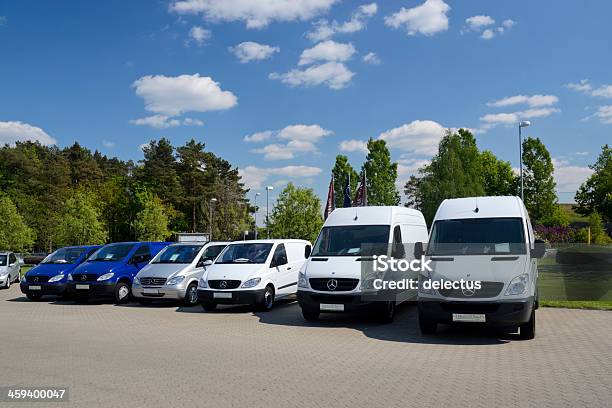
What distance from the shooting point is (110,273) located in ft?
55.6

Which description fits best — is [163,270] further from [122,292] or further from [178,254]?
[122,292]

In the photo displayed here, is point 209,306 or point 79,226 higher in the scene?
point 79,226

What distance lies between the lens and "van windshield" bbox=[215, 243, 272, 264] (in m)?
14.9

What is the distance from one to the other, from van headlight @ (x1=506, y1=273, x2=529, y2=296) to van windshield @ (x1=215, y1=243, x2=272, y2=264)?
698cm

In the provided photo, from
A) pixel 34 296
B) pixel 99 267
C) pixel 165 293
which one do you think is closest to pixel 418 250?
pixel 165 293

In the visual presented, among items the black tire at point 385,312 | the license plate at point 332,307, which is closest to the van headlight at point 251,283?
the license plate at point 332,307

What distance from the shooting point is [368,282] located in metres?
11.6

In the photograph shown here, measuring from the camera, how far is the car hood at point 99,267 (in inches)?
671

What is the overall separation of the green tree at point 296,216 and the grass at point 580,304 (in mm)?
37157

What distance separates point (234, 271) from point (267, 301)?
1.15m

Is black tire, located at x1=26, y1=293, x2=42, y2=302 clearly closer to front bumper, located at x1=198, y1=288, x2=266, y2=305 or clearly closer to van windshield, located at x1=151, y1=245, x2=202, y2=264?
van windshield, located at x1=151, y1=245, x2=202, y2=264

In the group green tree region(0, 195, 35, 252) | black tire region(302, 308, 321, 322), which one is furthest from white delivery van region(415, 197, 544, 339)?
green tree region(0, 195, 35, 252)

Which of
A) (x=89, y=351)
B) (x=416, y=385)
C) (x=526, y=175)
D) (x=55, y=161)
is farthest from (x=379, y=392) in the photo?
(x=55, y=161)

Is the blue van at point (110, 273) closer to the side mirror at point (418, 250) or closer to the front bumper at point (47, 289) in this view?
the front bumper at point (47, 289)
